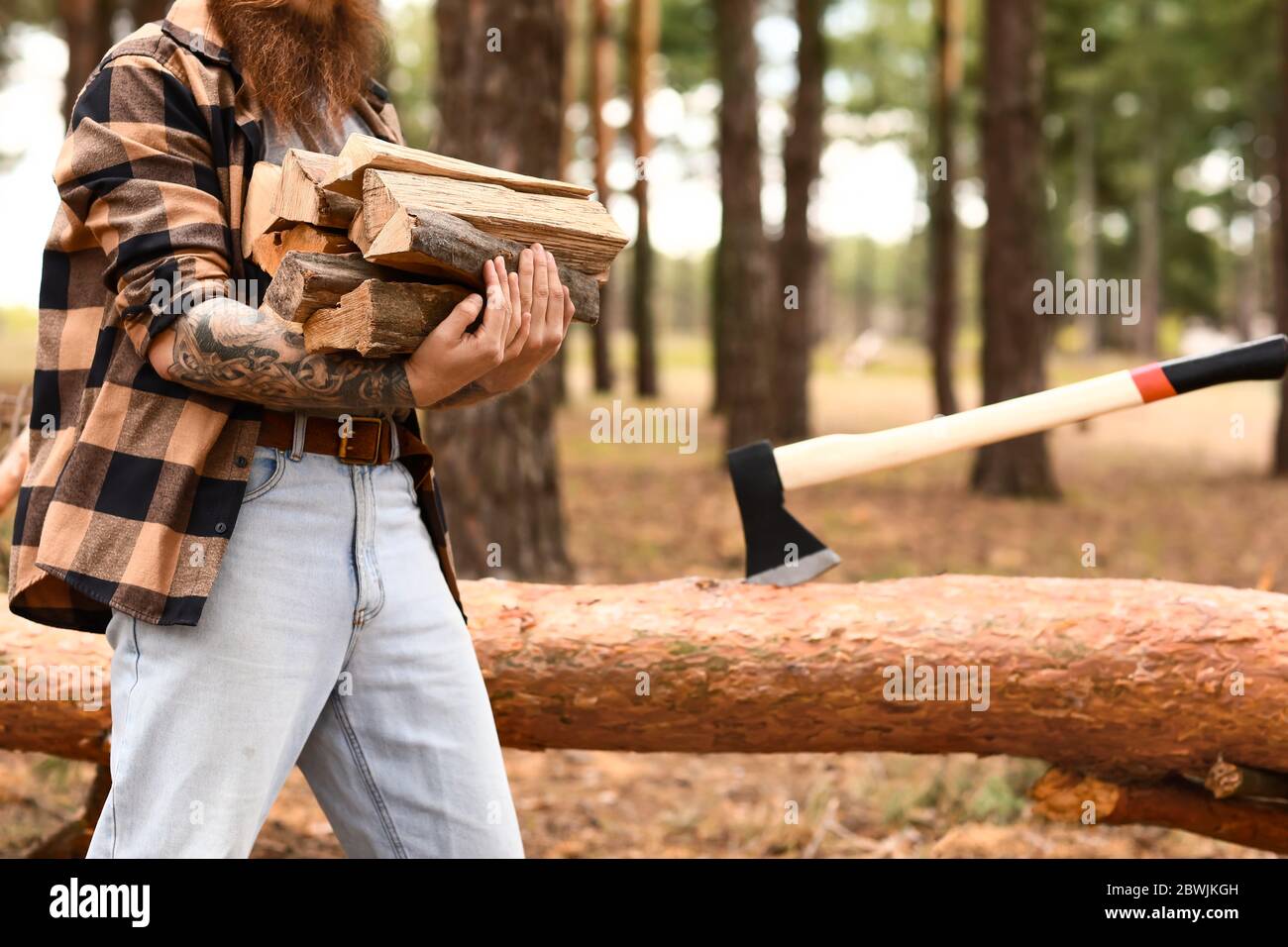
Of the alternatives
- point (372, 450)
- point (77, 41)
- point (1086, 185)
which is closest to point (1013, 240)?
point (372, 450)

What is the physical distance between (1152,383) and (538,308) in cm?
167

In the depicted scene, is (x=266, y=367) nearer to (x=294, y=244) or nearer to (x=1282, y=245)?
(x=294, y=244)

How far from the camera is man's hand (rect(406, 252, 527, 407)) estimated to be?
2016 mm

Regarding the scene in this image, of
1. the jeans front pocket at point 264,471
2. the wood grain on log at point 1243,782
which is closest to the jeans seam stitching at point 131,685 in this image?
the jeans front pocket at point 264,471

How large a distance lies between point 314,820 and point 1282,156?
11.2 m

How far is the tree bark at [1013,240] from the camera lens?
1105cm

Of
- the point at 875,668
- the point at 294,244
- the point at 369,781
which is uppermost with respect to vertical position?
the point at 294,244

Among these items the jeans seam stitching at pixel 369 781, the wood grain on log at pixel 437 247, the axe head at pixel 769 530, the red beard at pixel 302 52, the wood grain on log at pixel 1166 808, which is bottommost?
the wood grain on log at pixel 1166 808

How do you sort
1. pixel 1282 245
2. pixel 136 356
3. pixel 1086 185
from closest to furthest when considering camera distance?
pixel 136 356 < pixel 1282 245 < pixel 1086 185

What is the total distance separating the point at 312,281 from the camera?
1.97 metres

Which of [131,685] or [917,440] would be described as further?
[917,440]

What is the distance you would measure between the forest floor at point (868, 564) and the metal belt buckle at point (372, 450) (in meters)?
2.66

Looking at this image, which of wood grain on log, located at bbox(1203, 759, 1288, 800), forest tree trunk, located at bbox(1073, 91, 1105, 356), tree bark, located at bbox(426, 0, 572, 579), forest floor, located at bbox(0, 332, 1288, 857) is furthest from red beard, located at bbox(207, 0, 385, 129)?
forest tree trunk, located at bbox(1073, 91, 1105, 356)

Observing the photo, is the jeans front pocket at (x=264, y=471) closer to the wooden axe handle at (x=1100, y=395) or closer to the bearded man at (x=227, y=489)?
the bearded man at (x=227, y=489)
